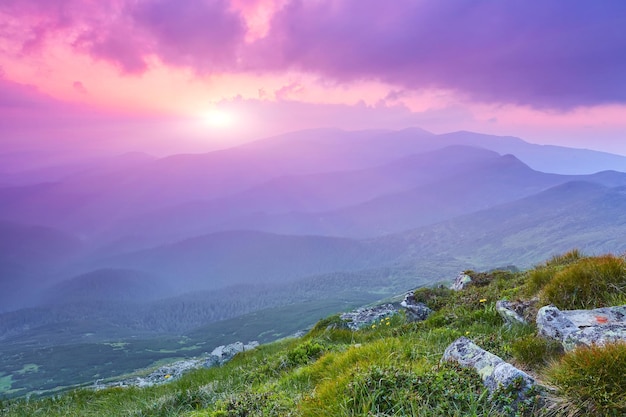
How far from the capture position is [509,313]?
9.78m

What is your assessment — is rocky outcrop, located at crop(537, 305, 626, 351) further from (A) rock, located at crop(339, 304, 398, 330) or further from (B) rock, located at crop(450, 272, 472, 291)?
(A) rock, located at crop(339, 304, 398, 330)

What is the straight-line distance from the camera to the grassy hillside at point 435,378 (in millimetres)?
4699

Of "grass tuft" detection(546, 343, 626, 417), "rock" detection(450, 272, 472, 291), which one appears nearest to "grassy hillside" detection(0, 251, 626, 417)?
"grass tuft" detection(546, 343, 626, 417)

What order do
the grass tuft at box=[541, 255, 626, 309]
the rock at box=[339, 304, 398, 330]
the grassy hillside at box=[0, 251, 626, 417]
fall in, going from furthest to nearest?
the rock at box=[339, 304, 398, 330] < the grass tuft at box=[541, 255, 626, 309] < the grassy hillside at box=[0, 251, 626, 417]

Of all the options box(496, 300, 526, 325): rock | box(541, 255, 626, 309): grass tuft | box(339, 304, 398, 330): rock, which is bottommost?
box(339, 304, 398, 330): rock

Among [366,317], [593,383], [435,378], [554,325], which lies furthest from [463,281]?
[593,383]

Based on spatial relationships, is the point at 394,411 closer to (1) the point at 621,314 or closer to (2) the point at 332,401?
(2) the point at 332,401

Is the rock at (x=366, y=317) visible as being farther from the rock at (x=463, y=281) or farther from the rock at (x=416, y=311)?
the rock at (x=463, y=281)

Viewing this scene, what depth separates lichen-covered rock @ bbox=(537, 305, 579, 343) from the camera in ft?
21.7

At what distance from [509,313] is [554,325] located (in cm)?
298

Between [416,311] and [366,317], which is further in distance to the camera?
[366,317]

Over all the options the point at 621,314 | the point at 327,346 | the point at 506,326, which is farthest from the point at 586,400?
the point at 327,346

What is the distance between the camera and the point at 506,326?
9.26m

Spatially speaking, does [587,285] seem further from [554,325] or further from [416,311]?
[416,311]
